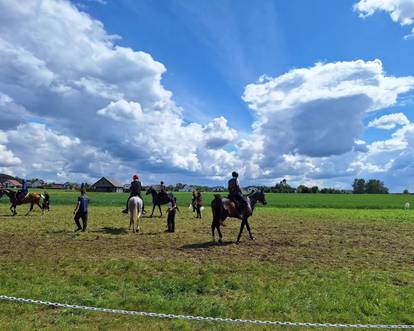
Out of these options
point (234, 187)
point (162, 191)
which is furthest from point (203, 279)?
point (162, 191)

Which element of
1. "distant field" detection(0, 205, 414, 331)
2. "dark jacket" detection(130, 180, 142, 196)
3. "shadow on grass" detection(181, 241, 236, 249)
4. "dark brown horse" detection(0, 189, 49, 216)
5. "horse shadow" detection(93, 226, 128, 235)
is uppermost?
"dark jacket" detection(130, 180, 142, 196)

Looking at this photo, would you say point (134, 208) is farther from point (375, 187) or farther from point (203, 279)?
point (375, 187)

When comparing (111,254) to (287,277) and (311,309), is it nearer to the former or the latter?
(287,277)

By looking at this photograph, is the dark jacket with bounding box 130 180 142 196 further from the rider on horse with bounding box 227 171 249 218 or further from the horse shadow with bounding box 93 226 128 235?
the rider on horse with bounding box 227 171 249 218

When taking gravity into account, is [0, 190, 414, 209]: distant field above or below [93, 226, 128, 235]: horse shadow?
above

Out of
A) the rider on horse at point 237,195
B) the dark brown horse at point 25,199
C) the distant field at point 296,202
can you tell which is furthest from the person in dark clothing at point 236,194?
the distant field at point 296,202

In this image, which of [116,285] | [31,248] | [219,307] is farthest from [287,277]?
[31,248]

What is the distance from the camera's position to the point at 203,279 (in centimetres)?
984

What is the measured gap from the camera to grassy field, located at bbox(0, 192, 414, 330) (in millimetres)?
7516

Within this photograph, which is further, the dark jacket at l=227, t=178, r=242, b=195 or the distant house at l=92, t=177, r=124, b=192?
the distant house at l=92, t=177, r=124, b=192

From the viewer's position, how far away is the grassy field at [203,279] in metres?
7.52

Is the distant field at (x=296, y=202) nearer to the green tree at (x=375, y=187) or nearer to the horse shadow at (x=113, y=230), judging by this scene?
the horse shadow at (x=113, y=230)

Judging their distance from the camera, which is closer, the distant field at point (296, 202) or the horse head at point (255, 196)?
the horse head at point (255, 196)

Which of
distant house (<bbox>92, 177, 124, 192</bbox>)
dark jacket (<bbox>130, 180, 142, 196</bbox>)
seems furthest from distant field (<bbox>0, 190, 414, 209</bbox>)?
distant house (<bbox>92, 177, 124, 192</bbox>)
